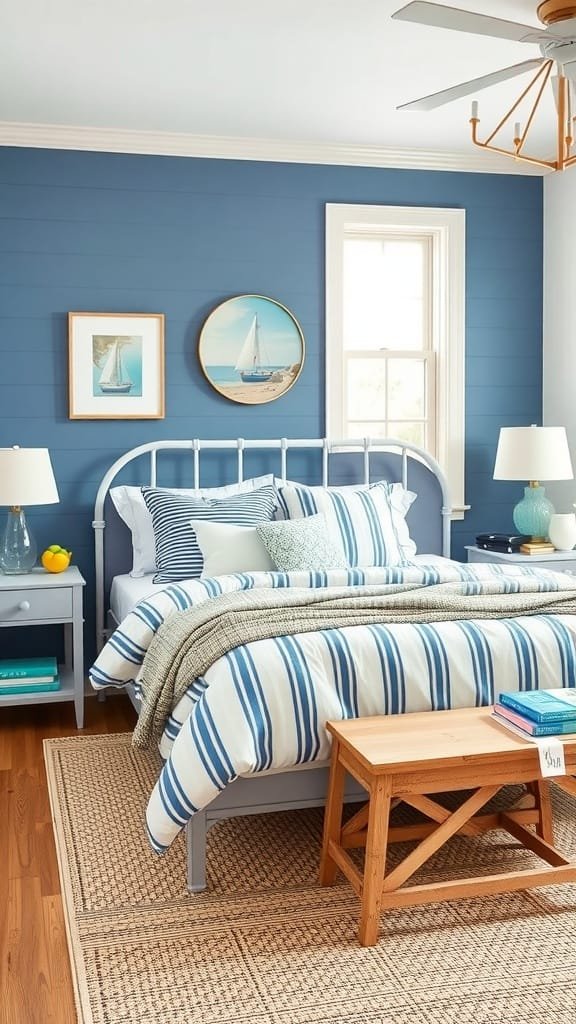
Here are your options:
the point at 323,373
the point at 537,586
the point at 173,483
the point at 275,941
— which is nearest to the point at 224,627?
the point at 275,941

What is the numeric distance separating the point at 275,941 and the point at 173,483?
2721 mm

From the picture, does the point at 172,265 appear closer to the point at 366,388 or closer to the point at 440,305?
the point at 366,388

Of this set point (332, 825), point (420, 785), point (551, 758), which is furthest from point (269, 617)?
point (551, 758)

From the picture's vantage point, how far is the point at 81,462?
4656 millimetres

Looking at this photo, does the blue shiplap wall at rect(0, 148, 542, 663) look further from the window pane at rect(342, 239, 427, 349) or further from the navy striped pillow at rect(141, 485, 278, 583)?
the navy striped pillow at rect(141, 485, 278, 583)

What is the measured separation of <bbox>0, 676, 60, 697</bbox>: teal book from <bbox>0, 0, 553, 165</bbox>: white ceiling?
2.41 meters

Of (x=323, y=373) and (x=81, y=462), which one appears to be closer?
(x=81, y=462)

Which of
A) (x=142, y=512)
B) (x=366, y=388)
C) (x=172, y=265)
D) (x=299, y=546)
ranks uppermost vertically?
(x=172, y=265)

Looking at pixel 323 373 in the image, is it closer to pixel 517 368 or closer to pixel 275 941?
pixel 517 368

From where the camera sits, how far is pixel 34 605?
13.5 ft

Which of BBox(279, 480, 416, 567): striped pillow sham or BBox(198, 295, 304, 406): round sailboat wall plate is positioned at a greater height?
BBox(198, 295, 304, 406): round sailboat wall plate

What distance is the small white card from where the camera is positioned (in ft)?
7.91

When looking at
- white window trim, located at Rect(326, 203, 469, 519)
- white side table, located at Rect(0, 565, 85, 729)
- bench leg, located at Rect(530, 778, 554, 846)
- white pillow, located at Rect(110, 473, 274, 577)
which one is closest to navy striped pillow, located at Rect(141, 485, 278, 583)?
white pillow, located at Rect(110, 473, 274, 577)

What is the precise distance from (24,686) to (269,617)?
176cm
